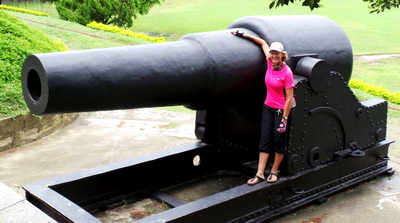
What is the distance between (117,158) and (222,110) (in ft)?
4.56

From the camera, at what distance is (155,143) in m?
5.71

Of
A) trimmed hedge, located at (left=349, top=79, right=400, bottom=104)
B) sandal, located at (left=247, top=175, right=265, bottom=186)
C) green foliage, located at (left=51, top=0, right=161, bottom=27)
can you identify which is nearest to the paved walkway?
sandal, located at (left=247, top=175, right=265, bottom=186)

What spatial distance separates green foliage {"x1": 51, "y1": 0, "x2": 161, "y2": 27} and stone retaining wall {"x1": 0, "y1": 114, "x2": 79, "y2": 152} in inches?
589

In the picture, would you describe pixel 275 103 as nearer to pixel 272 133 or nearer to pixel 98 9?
pixel 272 133

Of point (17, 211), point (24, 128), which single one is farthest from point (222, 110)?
point (24, 128)

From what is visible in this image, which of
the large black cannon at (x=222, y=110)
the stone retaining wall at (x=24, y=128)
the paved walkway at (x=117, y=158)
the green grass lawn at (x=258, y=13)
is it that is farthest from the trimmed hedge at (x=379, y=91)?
the stone retaining wall at (x=24, y=128)

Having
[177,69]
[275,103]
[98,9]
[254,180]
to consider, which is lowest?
[254,180]

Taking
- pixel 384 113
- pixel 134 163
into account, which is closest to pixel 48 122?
pixel 134 163

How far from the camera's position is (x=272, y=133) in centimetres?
383

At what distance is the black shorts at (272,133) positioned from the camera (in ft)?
12.2

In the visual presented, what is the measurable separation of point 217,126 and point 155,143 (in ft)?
4.33

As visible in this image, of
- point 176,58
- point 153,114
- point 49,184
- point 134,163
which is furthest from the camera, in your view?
point 153,114

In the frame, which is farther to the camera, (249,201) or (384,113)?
(384,113)

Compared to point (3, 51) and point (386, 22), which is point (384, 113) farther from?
point (386, 22)
